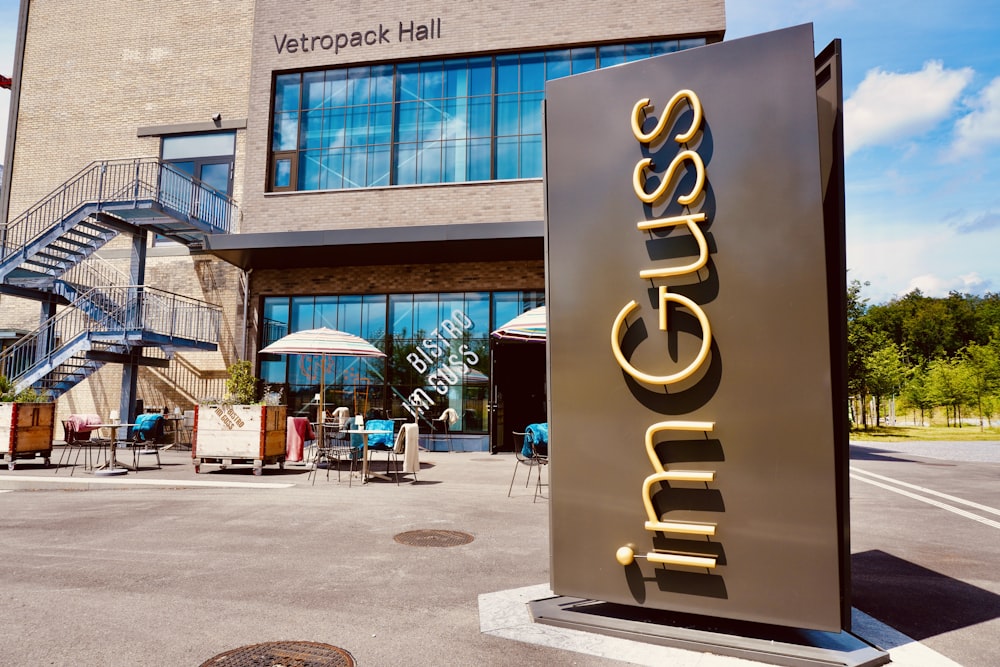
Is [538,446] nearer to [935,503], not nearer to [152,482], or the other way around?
[935,503]

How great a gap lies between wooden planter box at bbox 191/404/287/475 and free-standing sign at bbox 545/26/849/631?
8.68m

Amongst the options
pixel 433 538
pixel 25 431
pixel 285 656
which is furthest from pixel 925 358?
pixel 285 656

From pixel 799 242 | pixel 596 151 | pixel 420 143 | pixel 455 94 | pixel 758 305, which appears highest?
pixel 455 94

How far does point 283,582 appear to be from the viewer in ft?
14.9

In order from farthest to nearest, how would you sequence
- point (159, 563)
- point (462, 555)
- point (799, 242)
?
point (462, 555), point (159, 563), point (799, 242)

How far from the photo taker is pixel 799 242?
334 centimetres

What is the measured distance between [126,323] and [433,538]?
13768 mm

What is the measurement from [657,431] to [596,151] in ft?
5.96

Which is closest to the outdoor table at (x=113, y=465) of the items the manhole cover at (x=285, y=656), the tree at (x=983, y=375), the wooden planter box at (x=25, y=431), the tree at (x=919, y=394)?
the wooden planter box at (x=25, y=431)

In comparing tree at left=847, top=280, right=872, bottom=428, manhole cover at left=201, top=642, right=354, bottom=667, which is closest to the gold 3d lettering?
manhole cover at left=201, top=642, right=354, bottom=667

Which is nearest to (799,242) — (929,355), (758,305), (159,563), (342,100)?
(758,305)

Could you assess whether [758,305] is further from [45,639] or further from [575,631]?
[45,639]

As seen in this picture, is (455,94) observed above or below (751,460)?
above

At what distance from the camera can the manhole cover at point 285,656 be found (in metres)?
3.14
